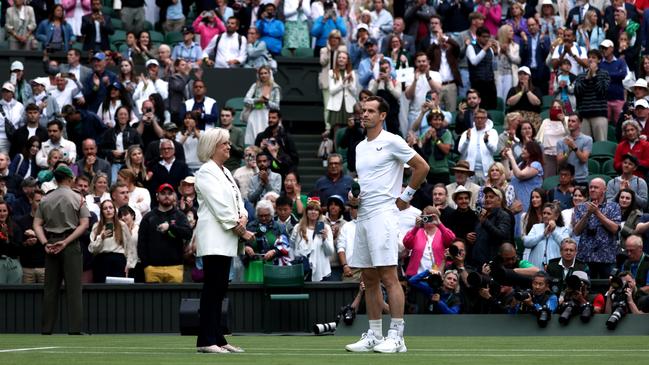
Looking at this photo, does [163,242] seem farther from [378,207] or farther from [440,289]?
[378,207]

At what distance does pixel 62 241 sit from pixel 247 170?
5565mm

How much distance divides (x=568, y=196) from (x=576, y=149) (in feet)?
4.18

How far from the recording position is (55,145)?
22.4 m

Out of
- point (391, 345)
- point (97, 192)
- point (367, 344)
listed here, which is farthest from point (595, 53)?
point (391, 345)

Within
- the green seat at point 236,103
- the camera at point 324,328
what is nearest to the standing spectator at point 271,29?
the green seat at point 236,103

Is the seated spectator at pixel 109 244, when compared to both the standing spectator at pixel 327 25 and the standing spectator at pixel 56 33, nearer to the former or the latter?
the standing spectator at pixel 327 25

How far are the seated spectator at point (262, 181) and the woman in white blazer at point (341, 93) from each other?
2.78 meters

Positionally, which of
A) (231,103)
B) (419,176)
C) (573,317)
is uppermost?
(231,103)

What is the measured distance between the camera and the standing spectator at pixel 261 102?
77.8ft

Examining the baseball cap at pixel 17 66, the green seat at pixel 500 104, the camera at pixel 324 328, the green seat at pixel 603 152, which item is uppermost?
the baseball cap at pixel 17 66

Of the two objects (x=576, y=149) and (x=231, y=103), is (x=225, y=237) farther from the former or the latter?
(x=231, y=103)

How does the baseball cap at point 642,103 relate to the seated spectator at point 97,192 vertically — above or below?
above

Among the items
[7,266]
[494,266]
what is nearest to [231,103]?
[7,266]

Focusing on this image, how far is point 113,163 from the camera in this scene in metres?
22.5
